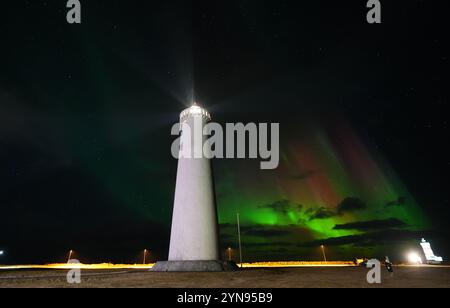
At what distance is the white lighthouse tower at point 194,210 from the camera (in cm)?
1983

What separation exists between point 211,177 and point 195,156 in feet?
6.03

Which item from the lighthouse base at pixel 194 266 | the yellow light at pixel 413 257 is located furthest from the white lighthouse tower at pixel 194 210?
the yellow light at pixel 413 257

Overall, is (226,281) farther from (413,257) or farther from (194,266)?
(413,257)

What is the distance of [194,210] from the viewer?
2036cm

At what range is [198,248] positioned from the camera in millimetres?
19859

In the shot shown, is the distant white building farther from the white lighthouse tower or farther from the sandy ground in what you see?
the white lighthouse tower

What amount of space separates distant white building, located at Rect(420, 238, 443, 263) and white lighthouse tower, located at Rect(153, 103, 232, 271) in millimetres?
40457

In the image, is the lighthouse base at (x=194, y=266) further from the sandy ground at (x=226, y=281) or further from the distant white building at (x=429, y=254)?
the distant white building at (x=429, y=254)

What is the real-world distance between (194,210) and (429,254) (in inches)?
1741

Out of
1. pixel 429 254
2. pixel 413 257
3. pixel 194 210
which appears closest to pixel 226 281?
pixel 194 210

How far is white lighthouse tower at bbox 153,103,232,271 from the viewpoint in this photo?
1983 centimetres
